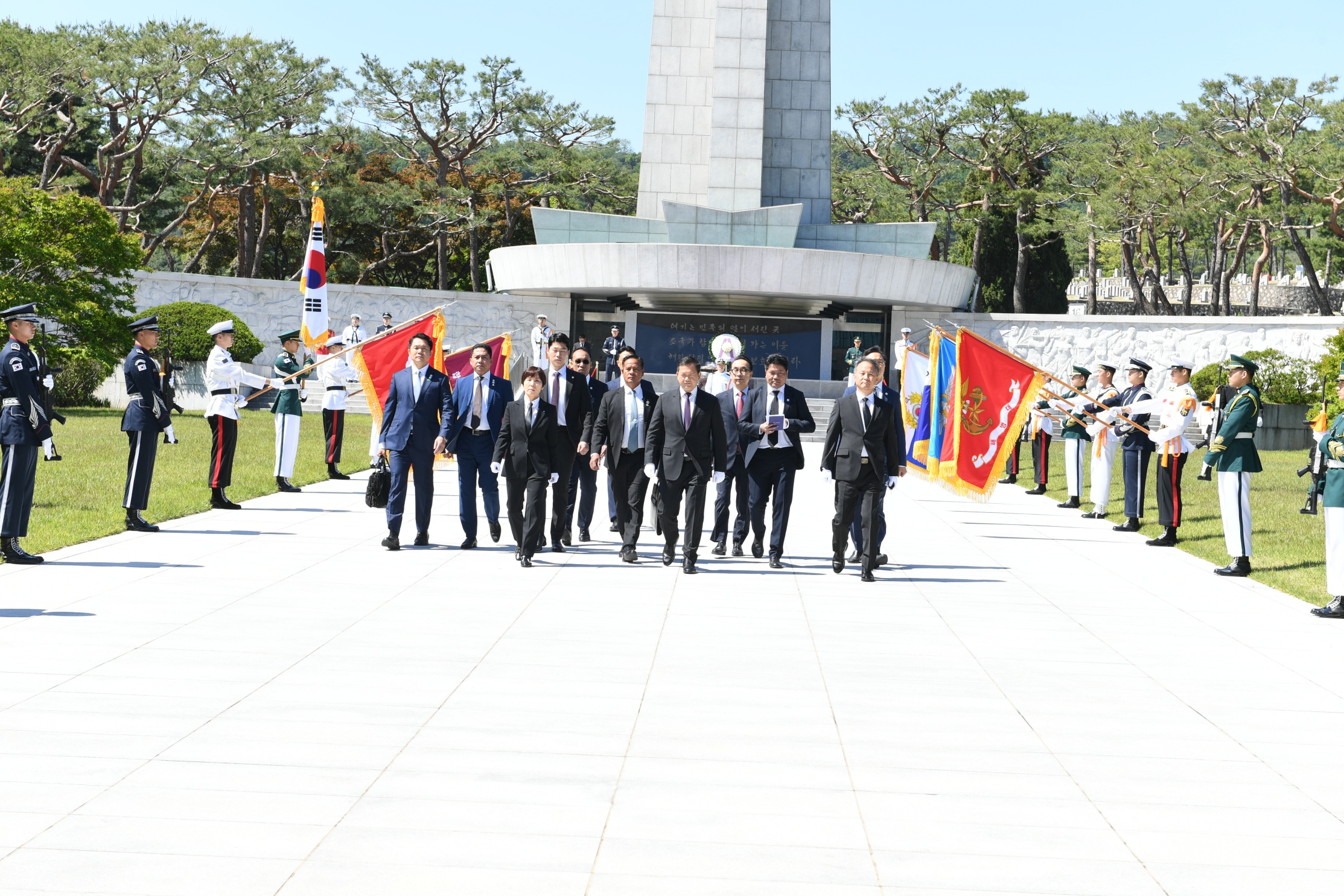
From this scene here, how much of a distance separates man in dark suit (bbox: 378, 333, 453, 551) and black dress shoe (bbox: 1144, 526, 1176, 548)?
23.1 ft

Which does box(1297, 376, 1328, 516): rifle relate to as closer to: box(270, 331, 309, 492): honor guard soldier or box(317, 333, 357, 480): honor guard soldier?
box(270, 331, 309, 492): honor guard soldier

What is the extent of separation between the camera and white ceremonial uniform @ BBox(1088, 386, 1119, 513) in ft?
49.1

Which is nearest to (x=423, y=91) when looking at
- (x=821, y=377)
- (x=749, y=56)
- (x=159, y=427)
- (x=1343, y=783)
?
(x=749, y=56)

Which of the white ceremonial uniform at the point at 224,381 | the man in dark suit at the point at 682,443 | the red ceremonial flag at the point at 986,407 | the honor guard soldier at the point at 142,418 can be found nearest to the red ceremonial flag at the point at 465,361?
the white ceremonial uniform at the point at 224,381

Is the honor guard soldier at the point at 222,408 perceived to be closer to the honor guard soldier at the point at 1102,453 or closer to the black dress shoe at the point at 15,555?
the black dress shoe at the point at 15,555

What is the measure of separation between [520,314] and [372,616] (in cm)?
3262

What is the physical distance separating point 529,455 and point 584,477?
1684mm

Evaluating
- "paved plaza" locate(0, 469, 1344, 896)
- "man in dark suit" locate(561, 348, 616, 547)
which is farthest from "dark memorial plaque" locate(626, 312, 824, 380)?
"paved plaza" locate(0, 469, 1344, 896)

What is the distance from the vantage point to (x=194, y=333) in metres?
33.2

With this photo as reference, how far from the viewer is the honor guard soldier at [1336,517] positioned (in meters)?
8.44

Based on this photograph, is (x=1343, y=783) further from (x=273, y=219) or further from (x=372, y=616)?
(x=273, y=219)

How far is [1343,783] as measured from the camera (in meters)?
4.70

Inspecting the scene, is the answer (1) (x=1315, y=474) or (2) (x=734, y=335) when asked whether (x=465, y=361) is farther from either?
(2) (x=734, y=335)

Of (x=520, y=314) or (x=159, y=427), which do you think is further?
(x=520, y=314)
